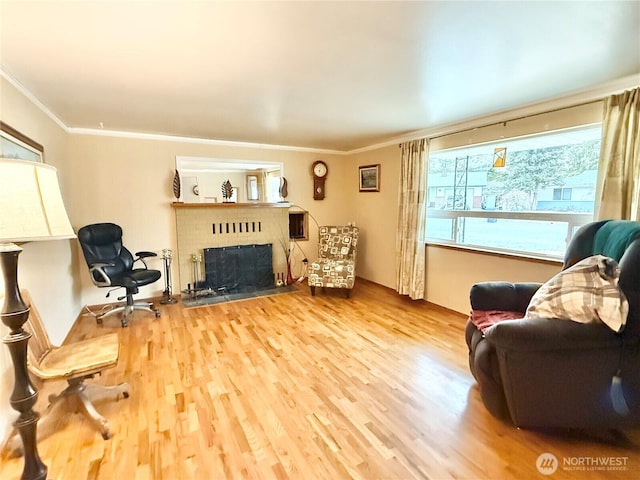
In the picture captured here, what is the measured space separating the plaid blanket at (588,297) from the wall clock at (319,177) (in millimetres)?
3824

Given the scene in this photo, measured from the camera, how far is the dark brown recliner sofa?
156 centimetres

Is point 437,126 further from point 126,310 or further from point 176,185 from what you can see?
point 126,310

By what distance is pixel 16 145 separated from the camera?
6.63 ft

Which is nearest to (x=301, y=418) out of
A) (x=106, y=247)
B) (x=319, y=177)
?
(x=106, y=247)

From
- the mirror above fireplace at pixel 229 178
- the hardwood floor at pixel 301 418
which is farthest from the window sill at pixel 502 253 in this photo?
the mirror above fireplace at pixel 229 178

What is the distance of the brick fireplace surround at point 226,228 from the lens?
4.23 metres

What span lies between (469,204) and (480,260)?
66 cm

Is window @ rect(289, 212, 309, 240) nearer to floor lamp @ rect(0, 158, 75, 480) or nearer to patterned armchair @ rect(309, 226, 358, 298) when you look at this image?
patterned armchair @ rect(309, 226, 358, 298)

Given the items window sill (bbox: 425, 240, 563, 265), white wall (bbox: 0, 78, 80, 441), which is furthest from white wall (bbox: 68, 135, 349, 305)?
window sill (bbox: 425, 240, 563, 265)

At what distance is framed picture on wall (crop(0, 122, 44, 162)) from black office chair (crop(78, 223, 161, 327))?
1181mm

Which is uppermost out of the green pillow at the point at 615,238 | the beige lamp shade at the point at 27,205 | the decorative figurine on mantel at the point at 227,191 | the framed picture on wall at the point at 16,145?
the framed picture on wall at the point at 16,145

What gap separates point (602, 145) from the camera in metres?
2.34

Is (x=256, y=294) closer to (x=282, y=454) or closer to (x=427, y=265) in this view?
(x=427, y=265)

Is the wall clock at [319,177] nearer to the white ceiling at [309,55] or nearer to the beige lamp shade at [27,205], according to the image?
the white ceiling at [309,55]
